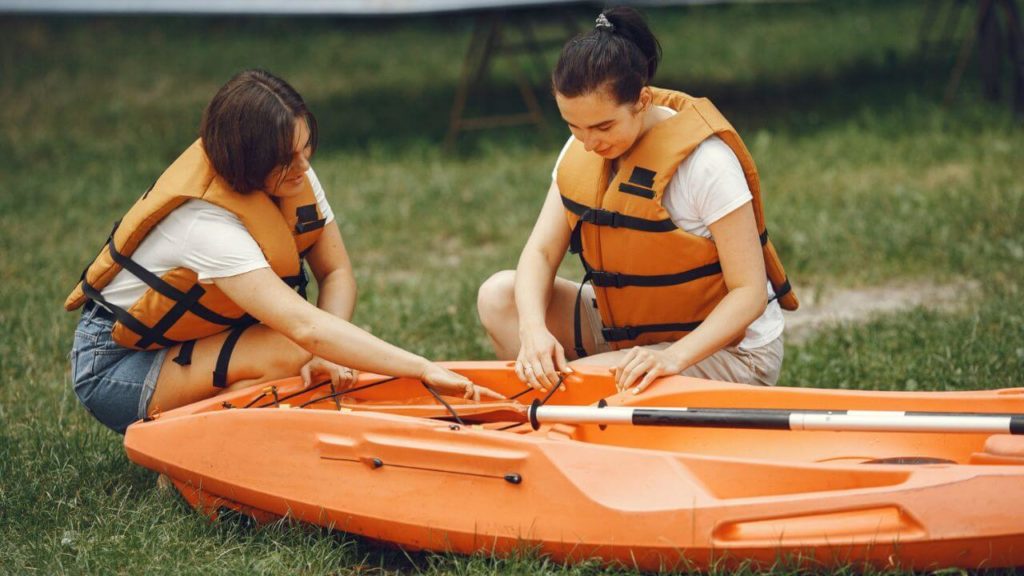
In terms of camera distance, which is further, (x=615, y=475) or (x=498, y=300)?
(x=498, y=300)

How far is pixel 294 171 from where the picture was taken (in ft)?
10.5

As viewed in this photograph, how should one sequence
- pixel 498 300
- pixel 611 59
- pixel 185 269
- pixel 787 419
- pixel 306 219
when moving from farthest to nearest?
pixel 498 300 < pixel 306 219 < pixel 185 269 < pixel 611 59 < pixel 787 419

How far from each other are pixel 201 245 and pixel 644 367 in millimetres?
1233

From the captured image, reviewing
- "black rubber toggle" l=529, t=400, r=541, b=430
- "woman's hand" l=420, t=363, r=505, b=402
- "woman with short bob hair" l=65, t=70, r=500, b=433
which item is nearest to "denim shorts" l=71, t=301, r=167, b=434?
"woman with short bob hair" l=65, t=70, r=500, b=433

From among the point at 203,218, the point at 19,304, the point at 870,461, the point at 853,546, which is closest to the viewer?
the point at 853,546

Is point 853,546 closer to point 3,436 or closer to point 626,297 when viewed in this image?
point 626,297

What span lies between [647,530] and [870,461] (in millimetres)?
682

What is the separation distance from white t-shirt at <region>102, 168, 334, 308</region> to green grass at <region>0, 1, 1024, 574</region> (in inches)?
25.7

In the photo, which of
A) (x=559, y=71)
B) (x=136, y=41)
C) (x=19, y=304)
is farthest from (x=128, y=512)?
(x=136, y=41)

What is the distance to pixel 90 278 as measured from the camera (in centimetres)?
343

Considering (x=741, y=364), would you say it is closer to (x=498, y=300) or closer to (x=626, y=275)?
(x=626, y=275)

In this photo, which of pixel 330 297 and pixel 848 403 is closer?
pixel 848 403

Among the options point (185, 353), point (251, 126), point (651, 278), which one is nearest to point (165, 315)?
point (185, 353)

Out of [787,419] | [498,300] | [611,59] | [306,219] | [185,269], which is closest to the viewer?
[787,419]
